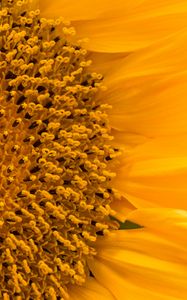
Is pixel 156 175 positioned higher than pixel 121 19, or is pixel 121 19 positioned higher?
pixel 121 19

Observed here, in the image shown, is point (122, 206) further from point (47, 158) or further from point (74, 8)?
point (74, 8)

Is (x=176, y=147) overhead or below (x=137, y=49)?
below

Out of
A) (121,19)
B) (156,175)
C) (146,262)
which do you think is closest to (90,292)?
(146,262)

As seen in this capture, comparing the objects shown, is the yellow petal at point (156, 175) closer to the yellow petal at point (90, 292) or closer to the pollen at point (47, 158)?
the pollen at point (47, 158)

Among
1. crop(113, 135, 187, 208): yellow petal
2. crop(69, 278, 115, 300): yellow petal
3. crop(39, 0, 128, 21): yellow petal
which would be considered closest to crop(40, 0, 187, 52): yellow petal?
crop(39, 0, 128, 21): yellow petal

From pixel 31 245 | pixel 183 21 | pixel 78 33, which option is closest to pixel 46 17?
pixel 78 33

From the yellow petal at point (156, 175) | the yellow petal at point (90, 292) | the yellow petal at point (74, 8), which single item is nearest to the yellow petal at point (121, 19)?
the yellow petal at point (74, 8)

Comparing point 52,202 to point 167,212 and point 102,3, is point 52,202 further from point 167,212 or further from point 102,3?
point 102,3
